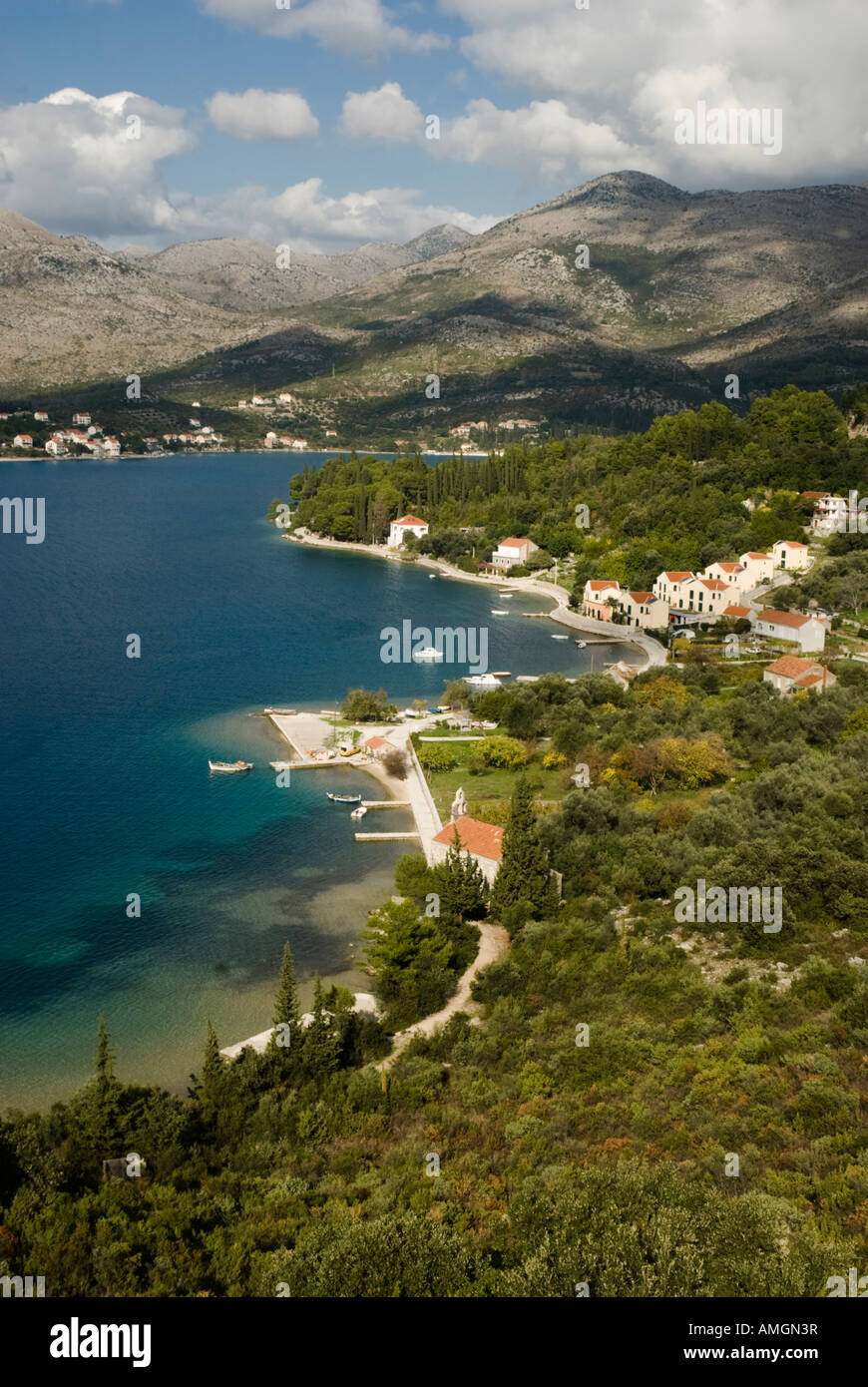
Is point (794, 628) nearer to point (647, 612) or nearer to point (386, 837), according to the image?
point (647, 612)

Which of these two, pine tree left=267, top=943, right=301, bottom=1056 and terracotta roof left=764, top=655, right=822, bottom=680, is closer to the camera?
pine tree left=267, top=943, right=301, bottom=1056

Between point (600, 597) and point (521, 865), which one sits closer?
point (521, 865)

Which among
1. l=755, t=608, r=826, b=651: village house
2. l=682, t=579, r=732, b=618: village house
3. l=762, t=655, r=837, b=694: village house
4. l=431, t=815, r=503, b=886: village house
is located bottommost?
l=431, t=815, r=503, b=886: village house

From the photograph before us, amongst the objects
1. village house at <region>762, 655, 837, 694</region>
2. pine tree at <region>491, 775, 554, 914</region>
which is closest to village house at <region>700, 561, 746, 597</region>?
village house at <region>762, 655, 837, 694</region>

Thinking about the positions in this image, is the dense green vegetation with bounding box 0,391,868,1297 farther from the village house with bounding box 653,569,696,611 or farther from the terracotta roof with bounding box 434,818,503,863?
the village house with bounding box 653,569,696,611

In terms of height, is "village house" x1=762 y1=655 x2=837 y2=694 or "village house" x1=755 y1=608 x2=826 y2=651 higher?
"village house" x1=755 y1=608 x2=826 y2=651

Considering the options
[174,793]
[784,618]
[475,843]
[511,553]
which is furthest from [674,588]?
[475,843]

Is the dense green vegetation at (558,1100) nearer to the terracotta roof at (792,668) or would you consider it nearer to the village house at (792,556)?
the terracotta roof at (792,668)
